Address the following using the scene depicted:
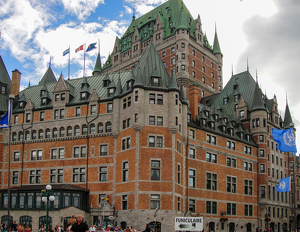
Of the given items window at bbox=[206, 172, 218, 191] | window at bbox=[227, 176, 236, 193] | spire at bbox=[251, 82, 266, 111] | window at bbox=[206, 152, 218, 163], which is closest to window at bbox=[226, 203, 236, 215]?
window at bbox=[227, 176, 236, 193]

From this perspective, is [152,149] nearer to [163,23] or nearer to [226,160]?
[226,160]

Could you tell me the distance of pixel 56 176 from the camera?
63.6 m

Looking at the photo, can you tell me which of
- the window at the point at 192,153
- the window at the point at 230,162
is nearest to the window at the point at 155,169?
the window at the point at 192,153

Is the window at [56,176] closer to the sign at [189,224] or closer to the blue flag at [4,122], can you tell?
the blue flag at [4,122]

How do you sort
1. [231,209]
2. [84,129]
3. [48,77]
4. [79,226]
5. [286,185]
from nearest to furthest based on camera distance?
[79,226] < [286,185] < [84,129] < [231,209] < [48,77]

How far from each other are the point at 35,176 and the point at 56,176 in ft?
13.2

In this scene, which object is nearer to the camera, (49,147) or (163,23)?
A: (49,147)

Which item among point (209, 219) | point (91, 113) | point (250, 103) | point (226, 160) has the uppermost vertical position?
point (250, 103)

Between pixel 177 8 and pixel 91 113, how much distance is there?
50509 millimetres

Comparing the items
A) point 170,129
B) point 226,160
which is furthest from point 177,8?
point 170,129

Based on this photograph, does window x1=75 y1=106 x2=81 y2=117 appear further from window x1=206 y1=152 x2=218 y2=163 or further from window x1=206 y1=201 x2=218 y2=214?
window x1=206 y1=201 x2=218 y2=214

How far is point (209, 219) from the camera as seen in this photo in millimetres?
67000

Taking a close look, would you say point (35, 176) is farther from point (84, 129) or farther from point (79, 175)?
point (84, 129)

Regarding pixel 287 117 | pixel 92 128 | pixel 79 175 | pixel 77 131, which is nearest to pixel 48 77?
pixel 77 131
